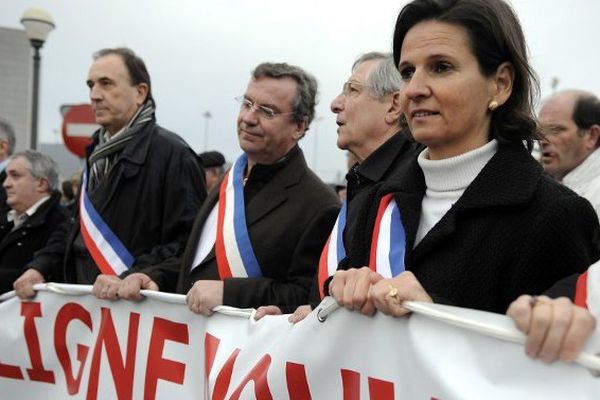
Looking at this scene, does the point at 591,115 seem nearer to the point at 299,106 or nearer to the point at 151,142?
the point at 299,106

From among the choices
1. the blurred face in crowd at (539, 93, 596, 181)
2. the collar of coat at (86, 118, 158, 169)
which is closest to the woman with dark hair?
the collar of coat at (86, 118, 158, 169)

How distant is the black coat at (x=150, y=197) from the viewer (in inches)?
149

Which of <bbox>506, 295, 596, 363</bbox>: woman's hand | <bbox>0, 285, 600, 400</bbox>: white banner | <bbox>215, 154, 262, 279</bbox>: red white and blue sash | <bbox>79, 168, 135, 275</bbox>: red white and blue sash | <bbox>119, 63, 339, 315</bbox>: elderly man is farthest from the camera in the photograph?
<bbox>79, 168, 135, 275</bbox>: red white and blue sash

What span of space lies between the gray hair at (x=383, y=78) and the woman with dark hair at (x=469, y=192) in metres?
0.95

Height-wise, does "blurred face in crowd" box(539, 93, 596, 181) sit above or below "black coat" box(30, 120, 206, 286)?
above

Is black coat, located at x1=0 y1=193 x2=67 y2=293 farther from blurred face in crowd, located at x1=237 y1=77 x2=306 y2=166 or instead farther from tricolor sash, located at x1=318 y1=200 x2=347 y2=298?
tricolor sash, located at x1=318 y1=200 x2=347 y2=298

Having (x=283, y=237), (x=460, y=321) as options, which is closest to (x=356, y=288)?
(x=460, y=321)

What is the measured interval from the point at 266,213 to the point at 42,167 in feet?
8.18

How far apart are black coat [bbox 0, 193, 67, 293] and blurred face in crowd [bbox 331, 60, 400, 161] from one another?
2509 mm

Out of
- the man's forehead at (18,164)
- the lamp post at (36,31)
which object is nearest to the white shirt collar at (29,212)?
the man's forehead at (18,164)

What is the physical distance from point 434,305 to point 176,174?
2.42 m

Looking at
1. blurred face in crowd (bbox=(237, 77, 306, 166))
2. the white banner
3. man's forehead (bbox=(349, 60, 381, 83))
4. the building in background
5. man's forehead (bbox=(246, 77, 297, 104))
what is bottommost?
the white banner

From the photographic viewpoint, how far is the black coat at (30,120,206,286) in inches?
149

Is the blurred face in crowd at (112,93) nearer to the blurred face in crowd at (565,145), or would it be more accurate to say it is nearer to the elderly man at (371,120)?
the elderly man at (371,120)
